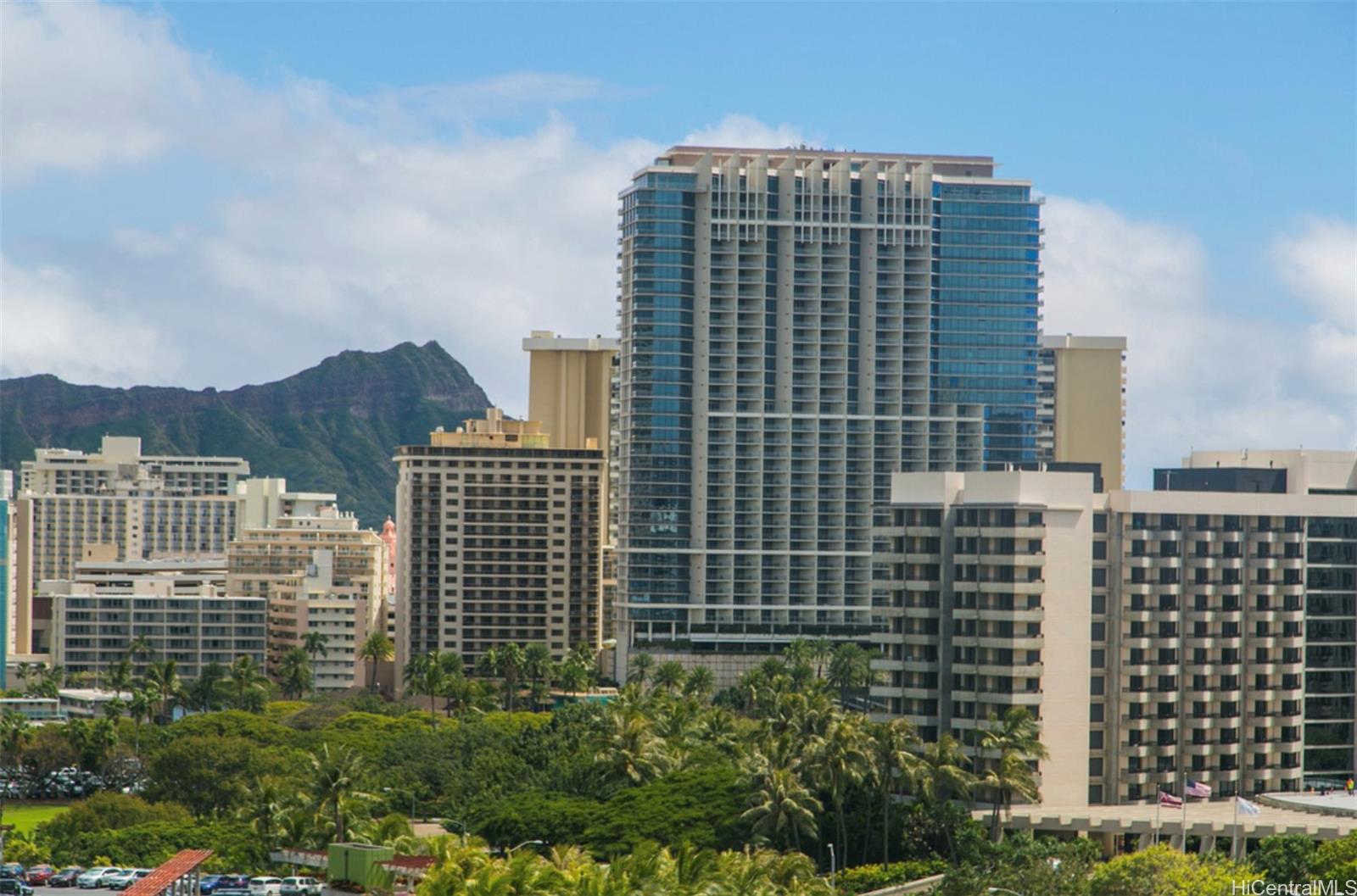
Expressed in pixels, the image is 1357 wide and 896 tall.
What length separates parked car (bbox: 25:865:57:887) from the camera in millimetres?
110250

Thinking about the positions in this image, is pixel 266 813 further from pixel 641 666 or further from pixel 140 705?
pixel 641 666

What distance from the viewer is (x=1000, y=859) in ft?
304

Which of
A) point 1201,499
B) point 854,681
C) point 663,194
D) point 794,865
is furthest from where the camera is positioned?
point 663,194

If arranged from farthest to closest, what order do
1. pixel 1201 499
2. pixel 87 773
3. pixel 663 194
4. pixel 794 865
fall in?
pixel 663 194
pixel 87 773
pixel 1201 499
pixel 794 865

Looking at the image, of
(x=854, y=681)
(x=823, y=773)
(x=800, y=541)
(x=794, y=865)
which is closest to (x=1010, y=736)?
(x=823, y=773)

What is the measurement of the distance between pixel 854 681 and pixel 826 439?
26964 millimetres

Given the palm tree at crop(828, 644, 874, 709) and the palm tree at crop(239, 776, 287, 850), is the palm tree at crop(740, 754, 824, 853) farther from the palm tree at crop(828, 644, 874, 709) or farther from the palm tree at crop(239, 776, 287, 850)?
the palm tree at crop(828, 644, 874, 709)

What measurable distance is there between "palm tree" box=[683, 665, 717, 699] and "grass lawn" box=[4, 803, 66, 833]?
5227cm

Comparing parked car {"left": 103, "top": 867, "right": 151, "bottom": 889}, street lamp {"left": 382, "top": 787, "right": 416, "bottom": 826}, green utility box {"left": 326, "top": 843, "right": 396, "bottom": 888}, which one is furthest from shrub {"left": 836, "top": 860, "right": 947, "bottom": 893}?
street lamp {"left": 382, "top": 787, "right": 416, "bottom": 826}

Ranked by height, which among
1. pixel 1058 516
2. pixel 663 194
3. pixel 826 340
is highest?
pixel 663 194

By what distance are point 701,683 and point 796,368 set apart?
3129 centimetres

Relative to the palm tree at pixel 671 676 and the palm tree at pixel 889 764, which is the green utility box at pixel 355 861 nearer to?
Answer: the palm tree at pixel 889 764

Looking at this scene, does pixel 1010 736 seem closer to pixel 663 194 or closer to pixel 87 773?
pixel 87 773

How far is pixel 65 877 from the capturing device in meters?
111
